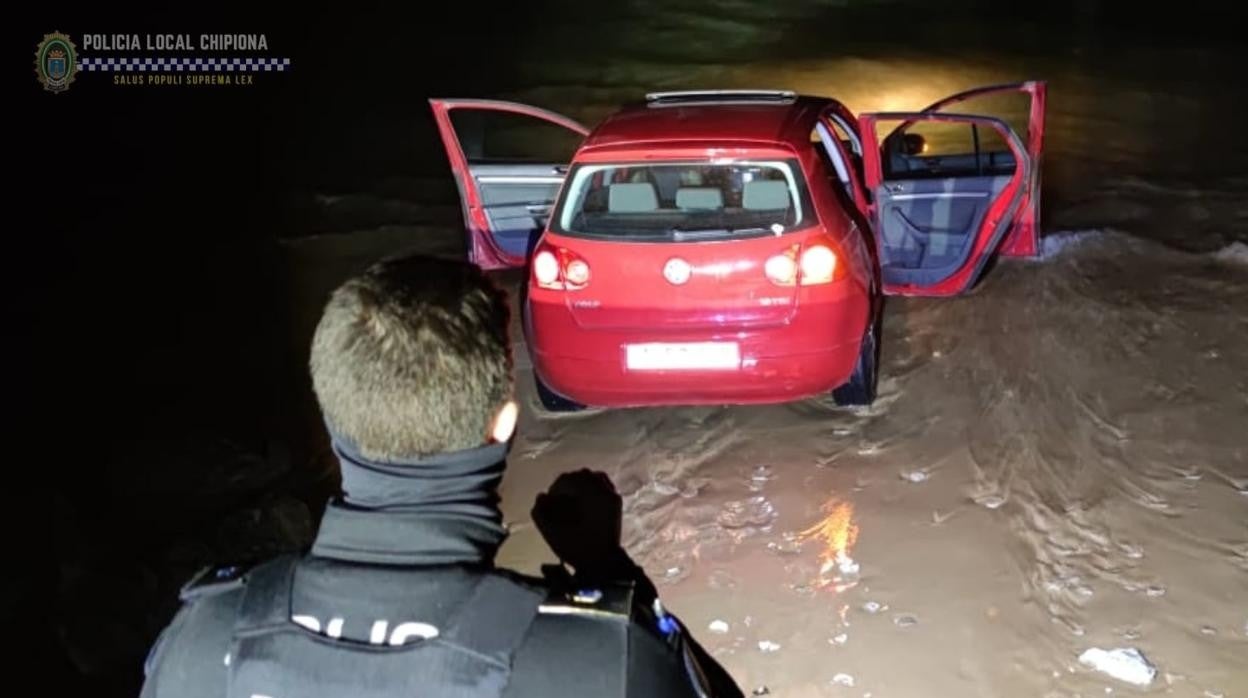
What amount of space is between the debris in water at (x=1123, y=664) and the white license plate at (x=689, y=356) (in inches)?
80.0

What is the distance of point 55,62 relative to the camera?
1761cm

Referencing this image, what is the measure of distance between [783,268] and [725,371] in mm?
567

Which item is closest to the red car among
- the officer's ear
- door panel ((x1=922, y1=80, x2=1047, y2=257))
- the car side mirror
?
door panel ((x1=922, y1=80, x2=1047, y2=257))

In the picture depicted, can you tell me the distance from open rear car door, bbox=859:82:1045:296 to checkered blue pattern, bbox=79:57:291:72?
11458 millimetres

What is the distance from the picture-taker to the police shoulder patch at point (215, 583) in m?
1.84

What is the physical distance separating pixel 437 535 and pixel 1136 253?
25.4 feet

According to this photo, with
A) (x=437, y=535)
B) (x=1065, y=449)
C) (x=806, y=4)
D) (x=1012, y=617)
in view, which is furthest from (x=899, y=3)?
(x=437, y=535)

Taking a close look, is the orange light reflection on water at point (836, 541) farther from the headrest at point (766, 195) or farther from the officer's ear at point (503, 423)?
the officer's ear at point (503, 423)

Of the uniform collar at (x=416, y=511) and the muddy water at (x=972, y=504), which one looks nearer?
the uniform collar at (x=416, y=511)

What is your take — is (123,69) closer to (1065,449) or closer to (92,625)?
(92,625)

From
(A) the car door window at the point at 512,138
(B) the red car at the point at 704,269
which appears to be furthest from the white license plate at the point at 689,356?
(A) the car door window at the point at 512,138

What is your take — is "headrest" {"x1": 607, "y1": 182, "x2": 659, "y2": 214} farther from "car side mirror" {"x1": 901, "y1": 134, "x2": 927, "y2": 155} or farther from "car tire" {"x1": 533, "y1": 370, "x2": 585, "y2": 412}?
"car side mirror" {"x1": 901, "y1": 134, "x2": 927, "y2": 155}

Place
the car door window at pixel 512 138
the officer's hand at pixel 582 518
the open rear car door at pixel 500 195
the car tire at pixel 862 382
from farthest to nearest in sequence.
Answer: the car door window at pixel 512 138, the open rear car door at pixel 500 195, the car tire at pixel 862 382, the officer's hand at pixel 582 518

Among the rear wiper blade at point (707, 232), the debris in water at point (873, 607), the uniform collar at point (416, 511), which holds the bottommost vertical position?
the debris in water at point (873, 607)
